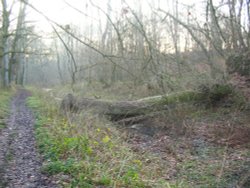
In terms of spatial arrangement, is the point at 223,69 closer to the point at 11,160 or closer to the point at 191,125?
the point at 191,125

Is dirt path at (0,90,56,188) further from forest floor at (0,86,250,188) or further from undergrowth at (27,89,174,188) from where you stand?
undergrowth at (27,89,174,188)

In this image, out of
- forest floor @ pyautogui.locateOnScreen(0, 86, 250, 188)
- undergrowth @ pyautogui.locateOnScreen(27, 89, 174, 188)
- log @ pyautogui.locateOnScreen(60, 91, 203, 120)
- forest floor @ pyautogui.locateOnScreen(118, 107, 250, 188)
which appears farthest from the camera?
log @ pyautogui.locateOnScreen(60, 91, 203, 120)

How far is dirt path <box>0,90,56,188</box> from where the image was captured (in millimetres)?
6152

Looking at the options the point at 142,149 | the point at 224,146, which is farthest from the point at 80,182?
the point at 224,146

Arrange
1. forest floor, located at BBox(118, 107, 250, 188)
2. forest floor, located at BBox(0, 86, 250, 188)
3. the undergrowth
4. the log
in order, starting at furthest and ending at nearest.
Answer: the log → forest floor, located at BBox(118, 107, 250, 188) → forest floor, located at BBox(0, 86, 250, 188) → the undergrowth

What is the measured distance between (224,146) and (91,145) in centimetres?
401

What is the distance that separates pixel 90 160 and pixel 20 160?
5.18 ft

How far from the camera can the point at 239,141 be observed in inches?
384

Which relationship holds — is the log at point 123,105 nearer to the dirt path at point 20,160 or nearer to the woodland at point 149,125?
the woodland at point 149,125

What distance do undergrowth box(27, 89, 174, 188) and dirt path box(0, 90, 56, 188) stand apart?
0.73 feet

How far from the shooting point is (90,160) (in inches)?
278

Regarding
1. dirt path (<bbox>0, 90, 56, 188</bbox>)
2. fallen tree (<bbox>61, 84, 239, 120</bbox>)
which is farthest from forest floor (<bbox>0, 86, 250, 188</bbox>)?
fallen tree (<bbox>61, 84, 239, 120</bbox>)

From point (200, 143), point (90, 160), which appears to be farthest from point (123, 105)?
point (90, 160)

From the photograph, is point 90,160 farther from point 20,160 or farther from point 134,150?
point 134,150
